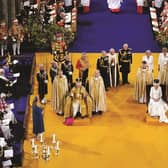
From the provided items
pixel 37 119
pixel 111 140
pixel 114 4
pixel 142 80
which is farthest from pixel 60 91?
pixel 114 4

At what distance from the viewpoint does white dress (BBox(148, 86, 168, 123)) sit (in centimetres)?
2017

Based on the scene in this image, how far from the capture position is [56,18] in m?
26.3

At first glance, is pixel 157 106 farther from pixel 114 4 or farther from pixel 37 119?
pixel 114 4

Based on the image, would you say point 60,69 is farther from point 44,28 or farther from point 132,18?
point 132,18

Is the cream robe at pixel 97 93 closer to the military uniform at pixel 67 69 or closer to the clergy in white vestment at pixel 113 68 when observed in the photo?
the military uniform at pixel 67 69

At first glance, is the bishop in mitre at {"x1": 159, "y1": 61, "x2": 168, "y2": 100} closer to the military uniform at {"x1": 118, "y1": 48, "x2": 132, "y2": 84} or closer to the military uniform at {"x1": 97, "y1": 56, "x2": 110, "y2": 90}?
the military uniform at {"x1": 118, "y1": 48, "x2": 132, "y2": 84}

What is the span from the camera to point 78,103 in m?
20.1

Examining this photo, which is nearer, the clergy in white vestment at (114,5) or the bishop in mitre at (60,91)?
the bishop in mitre at (60,91)

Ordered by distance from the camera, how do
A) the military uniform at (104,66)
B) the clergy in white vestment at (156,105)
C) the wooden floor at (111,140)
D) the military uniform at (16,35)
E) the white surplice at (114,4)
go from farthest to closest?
the white surplice at (114,4), the military uniform at (16,35), the military uniform at (104,66), the clergy in white vestment at (156,105), the wooden floor at (111,140)

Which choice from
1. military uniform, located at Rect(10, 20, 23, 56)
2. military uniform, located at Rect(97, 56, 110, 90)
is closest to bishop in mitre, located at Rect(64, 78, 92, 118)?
military uniform, located at Rect(97, 56, 110, 90)

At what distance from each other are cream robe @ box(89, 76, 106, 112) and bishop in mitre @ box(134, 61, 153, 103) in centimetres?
118

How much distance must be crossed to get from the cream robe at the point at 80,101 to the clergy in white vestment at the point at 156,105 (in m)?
1.72

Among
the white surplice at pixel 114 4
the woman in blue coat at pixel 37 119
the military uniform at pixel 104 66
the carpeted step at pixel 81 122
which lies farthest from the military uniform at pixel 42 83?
the white surplice at pixel 114 4

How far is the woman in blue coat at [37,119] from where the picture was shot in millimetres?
18719
